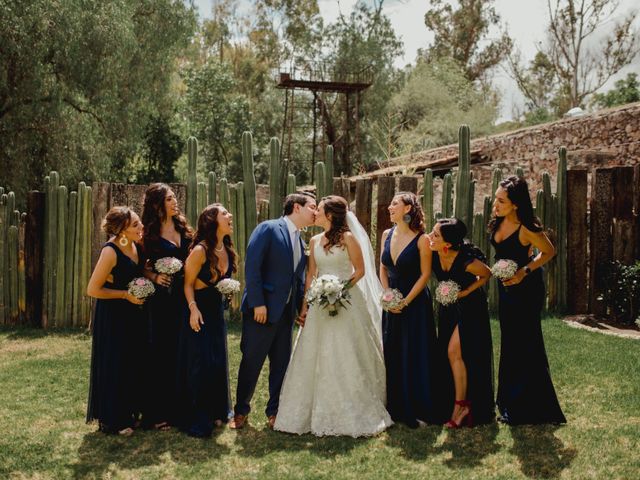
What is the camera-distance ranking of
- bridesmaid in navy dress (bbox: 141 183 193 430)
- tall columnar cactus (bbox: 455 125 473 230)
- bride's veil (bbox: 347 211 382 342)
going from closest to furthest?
bridesmaid in navy dress (bbox: 141 183 193 430), bride's veil (bbox: 347 211 382 342), tall columnar cactus (bbox: 455 125 473 230)

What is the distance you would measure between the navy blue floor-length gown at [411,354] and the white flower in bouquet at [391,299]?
0.10 m

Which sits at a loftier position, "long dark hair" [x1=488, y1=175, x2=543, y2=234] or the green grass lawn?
"long dark hair" [x1=488, y1=175, x2=543, y2=234]

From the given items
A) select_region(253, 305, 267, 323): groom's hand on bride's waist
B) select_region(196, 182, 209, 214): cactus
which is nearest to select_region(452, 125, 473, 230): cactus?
select_region(196, 182, 209, 214): cactus

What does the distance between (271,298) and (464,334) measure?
1.48 m

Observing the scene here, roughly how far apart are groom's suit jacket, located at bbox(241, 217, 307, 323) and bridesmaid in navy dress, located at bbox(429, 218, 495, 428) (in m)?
1.12

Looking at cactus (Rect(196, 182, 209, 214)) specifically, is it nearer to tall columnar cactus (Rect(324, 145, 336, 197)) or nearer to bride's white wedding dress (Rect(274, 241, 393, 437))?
tall columnar cactus (Rect(324, 145, 336, 197))

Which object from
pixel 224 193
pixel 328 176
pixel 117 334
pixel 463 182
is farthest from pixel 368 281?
pixel 463 182

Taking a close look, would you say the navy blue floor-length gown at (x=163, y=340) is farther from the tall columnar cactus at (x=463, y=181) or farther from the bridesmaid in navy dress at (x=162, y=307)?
the tall columnar cactus at (x=463, y=181)

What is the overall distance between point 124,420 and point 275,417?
1.11 meters

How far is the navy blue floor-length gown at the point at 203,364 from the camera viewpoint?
16.6 ft

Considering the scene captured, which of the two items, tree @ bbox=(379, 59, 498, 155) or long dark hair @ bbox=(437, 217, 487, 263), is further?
tree @ bbox=(379, 59, 498, 155)

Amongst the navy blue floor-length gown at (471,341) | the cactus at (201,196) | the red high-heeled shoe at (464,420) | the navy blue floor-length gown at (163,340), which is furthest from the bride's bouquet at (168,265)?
the cactus at (201,196)

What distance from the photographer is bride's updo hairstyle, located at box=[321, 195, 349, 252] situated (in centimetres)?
514

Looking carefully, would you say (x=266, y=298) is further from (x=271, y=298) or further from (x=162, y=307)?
(x=162, y=307)
